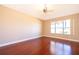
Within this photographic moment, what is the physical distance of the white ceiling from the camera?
222 cm

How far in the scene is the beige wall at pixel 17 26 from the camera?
2322 millimetres

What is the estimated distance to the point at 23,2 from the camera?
2.17 m

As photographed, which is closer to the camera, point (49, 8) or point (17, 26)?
point (49, 8)

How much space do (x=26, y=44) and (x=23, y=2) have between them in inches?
37.1

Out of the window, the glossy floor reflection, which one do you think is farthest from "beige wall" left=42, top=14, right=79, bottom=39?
the glossy floor reflection

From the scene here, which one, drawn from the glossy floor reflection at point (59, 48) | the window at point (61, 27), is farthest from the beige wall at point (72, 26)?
the glossy floor reflection at point (59, 48)

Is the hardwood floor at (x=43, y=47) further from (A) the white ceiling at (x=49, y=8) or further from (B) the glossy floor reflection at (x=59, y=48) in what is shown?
(A) the white ceiling at (x=49, y=8)

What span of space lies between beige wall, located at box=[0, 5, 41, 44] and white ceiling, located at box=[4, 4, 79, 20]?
11cm

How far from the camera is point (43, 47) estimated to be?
2.35 metres

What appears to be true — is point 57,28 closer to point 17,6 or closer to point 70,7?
point 70,7

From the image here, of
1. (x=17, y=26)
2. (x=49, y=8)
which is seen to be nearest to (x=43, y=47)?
(x=17, y=26)

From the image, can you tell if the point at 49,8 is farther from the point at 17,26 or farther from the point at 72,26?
the point at 17,26

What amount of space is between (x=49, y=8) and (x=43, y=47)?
91 centimetres

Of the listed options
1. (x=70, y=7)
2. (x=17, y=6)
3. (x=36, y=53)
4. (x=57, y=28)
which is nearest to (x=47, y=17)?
(x=57, y=28)
